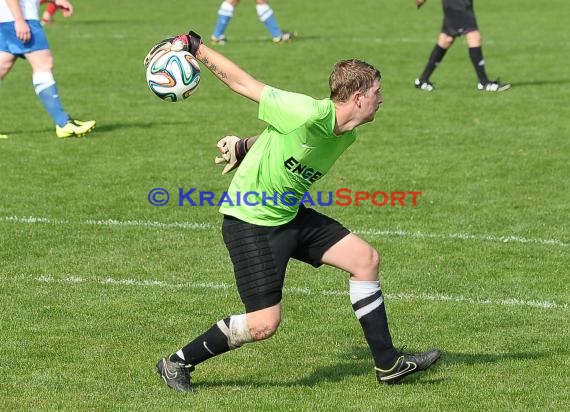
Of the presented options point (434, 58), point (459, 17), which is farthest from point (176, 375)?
point (459, 17)

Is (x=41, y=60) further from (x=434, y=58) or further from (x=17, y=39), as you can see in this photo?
(x=434, y=58)

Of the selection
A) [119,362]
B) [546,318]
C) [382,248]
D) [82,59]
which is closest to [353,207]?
[382,248]

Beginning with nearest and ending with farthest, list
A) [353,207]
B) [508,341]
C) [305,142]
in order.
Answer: [305,142] < [508,341] < [353,207]

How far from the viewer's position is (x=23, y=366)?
709cm

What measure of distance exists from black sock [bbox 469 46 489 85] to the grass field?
41cm

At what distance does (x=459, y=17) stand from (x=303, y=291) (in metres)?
10.3

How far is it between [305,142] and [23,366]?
7.38 ft

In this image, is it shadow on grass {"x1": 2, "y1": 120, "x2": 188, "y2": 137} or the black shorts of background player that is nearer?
shadow on grass {"x1": 2, "y1": 120, "x2": 188, "y2": 137}

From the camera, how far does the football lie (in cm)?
684

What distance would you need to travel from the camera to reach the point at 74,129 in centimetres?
1478

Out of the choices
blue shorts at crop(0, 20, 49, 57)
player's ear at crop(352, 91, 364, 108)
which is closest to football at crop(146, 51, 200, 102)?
player's ear at crop(352, 91, 364, 108)

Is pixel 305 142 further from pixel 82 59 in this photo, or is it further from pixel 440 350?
pixel 82 59

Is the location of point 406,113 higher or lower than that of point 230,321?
lower

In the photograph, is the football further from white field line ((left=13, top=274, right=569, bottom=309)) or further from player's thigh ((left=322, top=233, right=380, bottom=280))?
white field line ((left=13, top=274, right=569, bottom=309))
